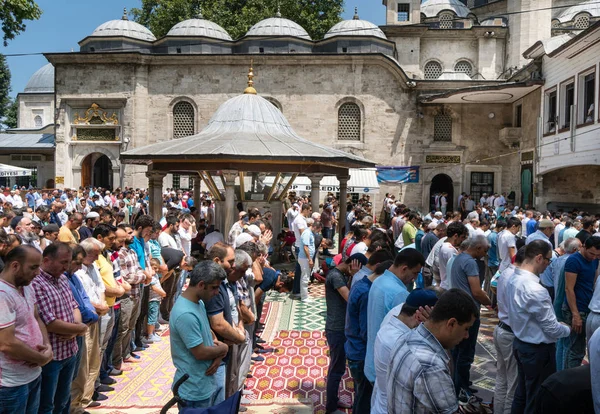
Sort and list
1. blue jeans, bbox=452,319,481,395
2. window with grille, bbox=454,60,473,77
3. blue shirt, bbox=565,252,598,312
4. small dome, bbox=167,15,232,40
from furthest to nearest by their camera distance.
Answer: window with grille, bbox=454,60,473,77
small dome, bbox=167,15,232,40
blue jeans, bbox=452,319,481,395
blue shirt, bbox=565,252,598,312

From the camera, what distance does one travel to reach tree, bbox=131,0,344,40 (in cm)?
3058

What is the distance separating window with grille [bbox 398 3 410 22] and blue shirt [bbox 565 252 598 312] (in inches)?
1023

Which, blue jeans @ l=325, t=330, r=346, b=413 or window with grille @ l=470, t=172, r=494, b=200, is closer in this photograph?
blue jeans @ l=325, t=330, r=346, b=413

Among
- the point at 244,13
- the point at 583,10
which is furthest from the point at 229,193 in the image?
the point at 583,10

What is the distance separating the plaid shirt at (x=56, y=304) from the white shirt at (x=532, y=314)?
3584 mm

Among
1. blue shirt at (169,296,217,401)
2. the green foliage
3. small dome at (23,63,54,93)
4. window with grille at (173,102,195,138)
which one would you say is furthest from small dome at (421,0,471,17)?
the green foliage

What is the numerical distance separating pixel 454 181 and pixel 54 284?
22406mm

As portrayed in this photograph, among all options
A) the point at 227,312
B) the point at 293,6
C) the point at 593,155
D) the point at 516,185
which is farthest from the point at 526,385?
the point at 293,6

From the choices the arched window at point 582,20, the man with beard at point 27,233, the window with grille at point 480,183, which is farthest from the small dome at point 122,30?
the arched window at point 582,20

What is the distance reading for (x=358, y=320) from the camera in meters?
4.06

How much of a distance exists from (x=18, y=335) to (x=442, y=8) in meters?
33.0

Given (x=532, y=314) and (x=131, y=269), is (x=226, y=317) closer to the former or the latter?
(x=131, y=269)

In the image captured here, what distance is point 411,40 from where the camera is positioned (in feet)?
90.9

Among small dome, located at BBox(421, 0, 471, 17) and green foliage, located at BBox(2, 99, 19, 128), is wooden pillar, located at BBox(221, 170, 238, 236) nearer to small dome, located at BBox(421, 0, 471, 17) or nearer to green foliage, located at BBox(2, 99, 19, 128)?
small dome, located at BBox(421, 0, 471, 17)
